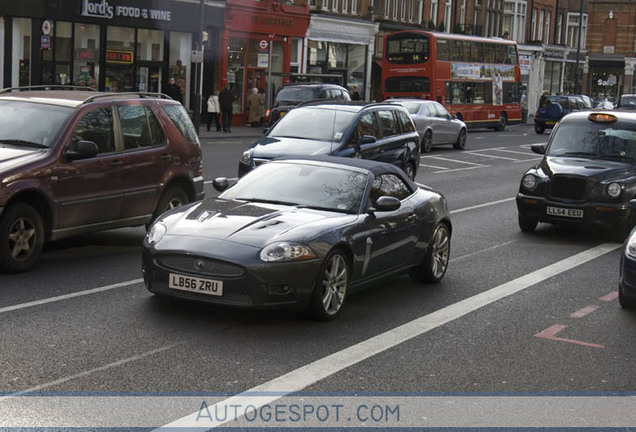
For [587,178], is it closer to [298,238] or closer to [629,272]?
[629,272]

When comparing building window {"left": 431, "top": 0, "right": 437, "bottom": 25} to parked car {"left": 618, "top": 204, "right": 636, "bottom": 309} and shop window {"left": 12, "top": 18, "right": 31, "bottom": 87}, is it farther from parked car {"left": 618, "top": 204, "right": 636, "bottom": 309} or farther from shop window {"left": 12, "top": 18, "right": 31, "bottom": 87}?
parked car {"left": 618, "top": 204, "right": 636, "bottom": 309}

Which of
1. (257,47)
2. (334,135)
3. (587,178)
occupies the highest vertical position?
(257,47)

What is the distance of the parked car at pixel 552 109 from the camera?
4972cm

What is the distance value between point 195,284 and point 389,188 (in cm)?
260

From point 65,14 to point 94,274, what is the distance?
1007 inches

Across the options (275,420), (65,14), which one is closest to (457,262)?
(275,420)

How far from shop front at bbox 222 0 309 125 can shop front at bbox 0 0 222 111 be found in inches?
52.9

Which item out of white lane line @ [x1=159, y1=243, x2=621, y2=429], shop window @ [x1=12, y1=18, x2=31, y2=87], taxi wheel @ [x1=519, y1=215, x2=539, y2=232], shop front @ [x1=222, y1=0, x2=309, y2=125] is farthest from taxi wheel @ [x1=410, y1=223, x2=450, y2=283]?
shop front @ [x1=222, y1=0, x2=309, y2=125]

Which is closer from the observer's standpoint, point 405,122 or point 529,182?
point 529,182

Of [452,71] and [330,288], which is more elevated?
[452,71]

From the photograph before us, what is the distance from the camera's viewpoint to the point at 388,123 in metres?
19.1

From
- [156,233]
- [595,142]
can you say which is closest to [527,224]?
[595,142]

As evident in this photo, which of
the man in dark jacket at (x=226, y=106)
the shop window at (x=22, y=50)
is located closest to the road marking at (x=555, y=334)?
the shop window at (x=22, y=50)

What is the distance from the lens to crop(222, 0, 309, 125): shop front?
1677 inches
